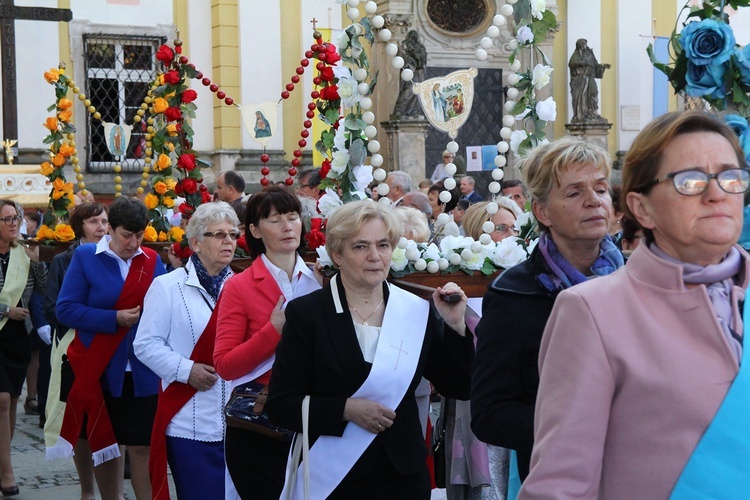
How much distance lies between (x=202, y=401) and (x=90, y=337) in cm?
144

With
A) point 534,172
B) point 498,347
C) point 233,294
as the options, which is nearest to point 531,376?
point 498,347

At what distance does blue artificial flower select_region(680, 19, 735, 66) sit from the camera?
163 inches

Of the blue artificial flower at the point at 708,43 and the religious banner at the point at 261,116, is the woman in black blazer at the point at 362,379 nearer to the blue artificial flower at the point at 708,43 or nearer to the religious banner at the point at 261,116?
the blue artificial flower at the point at 708,43

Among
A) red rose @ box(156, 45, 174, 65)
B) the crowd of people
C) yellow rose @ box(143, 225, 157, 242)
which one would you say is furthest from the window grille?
red rose @ box(156, 45, 174, 65)

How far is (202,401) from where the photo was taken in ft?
18.6

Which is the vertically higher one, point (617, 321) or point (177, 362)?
point (617, 321)

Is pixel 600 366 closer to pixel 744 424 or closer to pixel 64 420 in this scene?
pixel 744 424

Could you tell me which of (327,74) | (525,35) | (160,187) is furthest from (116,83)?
(525,35)

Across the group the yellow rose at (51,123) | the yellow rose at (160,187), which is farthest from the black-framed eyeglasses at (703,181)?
the yellow rose at (51,123)

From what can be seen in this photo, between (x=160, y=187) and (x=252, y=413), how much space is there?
4340 mm

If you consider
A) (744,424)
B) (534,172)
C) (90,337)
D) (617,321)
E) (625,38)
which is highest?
(625,38)

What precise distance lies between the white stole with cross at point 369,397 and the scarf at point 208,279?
1.82 meters

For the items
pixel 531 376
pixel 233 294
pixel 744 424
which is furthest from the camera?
pixel 233 294

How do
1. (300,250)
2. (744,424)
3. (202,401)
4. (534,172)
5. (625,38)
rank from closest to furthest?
(744,424)
(534,172)
(202,401)
(300,250)
(625,38)
